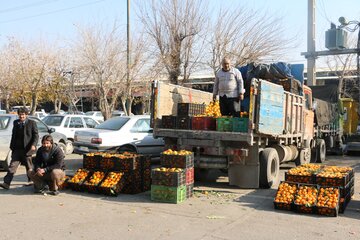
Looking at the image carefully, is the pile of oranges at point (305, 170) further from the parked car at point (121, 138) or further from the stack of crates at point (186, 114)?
the parked car at point (121, 138)

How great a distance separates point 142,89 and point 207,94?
1520cm

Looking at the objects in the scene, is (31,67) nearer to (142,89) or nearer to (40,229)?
(142,89)

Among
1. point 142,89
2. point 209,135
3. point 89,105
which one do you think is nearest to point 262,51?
point 142,89

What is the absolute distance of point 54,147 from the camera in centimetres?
811

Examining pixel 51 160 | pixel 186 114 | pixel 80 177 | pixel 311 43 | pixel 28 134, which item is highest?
pixel 311 43

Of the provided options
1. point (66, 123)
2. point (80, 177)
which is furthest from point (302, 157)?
point (66, 123)

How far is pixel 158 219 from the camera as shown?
6.26 meters

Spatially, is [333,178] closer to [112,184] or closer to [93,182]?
[112,184]

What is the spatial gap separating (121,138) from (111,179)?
12.9 feet

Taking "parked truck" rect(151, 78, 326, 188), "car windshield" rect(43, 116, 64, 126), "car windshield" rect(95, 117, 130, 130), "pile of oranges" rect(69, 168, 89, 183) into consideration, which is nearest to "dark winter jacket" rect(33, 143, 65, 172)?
"pile of oranges" rect(69, 168, 89, 183)

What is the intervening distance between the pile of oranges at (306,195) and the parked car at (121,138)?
536 centimetres

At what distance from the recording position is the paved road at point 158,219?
5.51m

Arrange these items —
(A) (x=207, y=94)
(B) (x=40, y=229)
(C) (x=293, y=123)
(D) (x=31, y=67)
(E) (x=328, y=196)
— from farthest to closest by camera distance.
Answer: (D) (x=31, y=67) < (A) (x=207, y=94) < (C) (x=293, y=123) < (E) (x=328, y=196) < (B) (x=40, y=229)

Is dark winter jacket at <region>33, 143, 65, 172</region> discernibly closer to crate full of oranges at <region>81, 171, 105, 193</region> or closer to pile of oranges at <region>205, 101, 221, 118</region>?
crate full of oranges at <region>81, 171, 105, 193</region>
